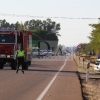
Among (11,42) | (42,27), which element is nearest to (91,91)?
(11,42)

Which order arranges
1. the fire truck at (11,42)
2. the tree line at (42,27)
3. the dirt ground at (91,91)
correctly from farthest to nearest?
the tree line at (42,27) → the fire truck at (11,42) → the dirt ground at (91,91)

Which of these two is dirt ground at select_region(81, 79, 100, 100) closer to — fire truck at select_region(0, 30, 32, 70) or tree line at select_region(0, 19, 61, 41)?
fire truck at select_region(0, 30, 32, 70)

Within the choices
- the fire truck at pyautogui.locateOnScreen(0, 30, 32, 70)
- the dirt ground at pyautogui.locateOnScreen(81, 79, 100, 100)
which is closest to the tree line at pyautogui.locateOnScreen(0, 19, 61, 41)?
the fire truck at pyautogui.locateOnScreen(0, 30, 32, 70)

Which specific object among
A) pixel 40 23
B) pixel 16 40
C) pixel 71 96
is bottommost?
pixel 71 96

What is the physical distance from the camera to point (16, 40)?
32312 millimetres

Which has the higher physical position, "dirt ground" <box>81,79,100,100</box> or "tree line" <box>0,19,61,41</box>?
"tree line" <box>0,19,61,41</box>

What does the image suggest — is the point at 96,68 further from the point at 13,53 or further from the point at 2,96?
the point at 2,96

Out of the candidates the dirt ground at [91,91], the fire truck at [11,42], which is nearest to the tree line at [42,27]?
the fire truck at [11,42]

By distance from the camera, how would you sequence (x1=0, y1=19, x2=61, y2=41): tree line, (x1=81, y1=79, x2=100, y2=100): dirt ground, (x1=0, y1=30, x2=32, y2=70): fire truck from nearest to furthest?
(x1=81, y1=79, x2=100, y2=100): dirt ground < (x1=0, y1=30, x2=32, y2=70): fire truck < (x1=0, y1=19, x2=61, y2=41): tree line

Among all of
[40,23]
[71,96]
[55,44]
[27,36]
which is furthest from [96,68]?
[40,23]

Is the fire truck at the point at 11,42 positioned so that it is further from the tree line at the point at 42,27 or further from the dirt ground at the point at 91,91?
the tree line at the point at 42,27

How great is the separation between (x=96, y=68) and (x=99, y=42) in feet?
68.8

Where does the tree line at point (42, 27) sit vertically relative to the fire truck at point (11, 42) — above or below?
above

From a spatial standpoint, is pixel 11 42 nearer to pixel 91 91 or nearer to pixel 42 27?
pixel 91 91
